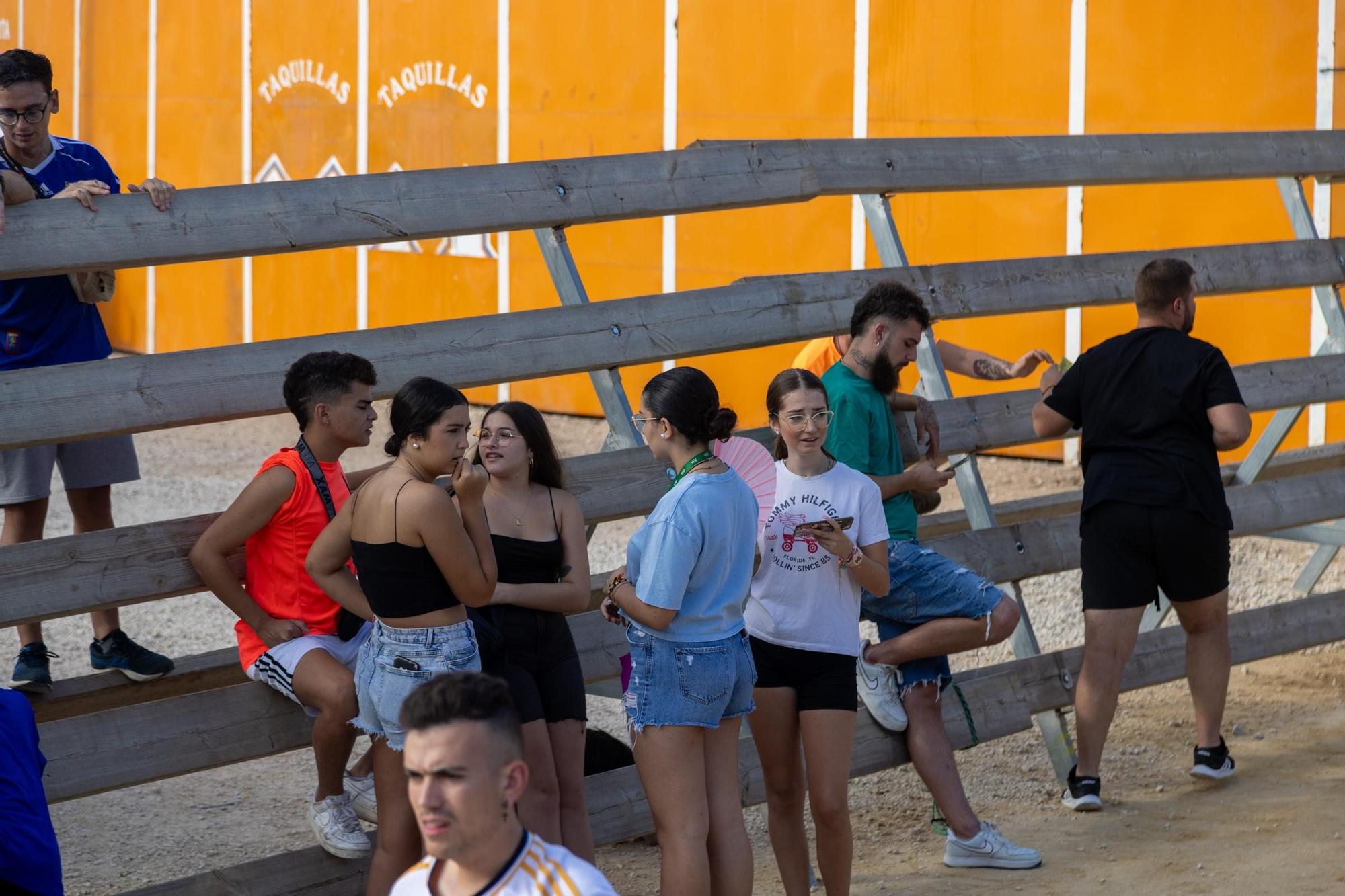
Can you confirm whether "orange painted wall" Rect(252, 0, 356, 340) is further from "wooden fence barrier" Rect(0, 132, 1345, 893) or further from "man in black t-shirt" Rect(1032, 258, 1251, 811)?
"man in black t-shirt" Rect(1032, 258, 1251, 811)

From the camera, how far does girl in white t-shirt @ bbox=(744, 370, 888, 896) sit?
466 cm

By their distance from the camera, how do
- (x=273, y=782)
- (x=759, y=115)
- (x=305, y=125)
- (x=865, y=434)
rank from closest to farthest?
(x=865, y=434)
(x=273, y=782)
(x=759, y=115)
(x=305, y=125)

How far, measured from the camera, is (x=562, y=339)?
512 centimetres

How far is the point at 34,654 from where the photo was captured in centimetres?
470

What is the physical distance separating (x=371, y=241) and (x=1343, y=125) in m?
7.20

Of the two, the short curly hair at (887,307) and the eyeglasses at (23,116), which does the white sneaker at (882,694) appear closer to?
the short curly hair at (887,307)

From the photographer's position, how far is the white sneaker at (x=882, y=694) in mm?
5422

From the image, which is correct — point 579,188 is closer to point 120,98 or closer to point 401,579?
point 401,579

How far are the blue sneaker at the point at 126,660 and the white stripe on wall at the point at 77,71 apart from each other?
1539cm

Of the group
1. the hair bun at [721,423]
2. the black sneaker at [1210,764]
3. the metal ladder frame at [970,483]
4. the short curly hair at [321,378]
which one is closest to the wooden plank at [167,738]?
the short curly hair at [321,378]

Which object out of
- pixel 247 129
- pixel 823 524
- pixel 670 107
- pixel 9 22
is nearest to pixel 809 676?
pixel 823 524

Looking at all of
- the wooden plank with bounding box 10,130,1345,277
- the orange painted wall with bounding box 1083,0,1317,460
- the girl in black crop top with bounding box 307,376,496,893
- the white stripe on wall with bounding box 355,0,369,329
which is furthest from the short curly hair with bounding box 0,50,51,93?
the white stripe on wall with bounding box 355,0,369,329

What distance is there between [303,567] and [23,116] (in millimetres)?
1545

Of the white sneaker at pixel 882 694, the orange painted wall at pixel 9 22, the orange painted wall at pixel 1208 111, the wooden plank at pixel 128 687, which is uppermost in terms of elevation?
the orange painted wall at pixel 9 22
